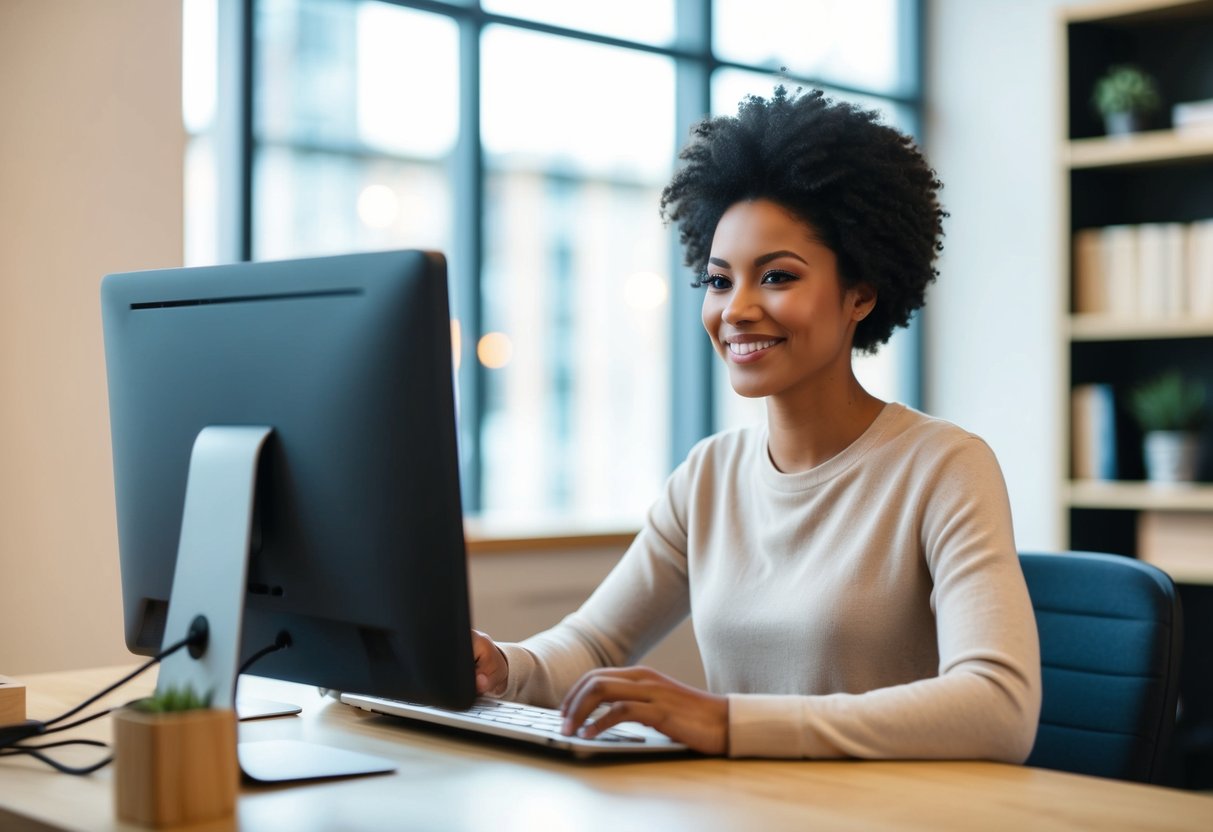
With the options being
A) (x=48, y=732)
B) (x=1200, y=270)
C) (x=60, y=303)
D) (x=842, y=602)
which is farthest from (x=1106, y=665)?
(x=1200, y=270)

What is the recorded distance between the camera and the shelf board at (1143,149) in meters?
3.37

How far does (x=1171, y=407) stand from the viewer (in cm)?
342

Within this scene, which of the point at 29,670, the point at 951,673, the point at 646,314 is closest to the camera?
the point at 951,673

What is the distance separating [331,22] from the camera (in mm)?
3244

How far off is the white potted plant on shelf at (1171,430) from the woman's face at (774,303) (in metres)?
2.02

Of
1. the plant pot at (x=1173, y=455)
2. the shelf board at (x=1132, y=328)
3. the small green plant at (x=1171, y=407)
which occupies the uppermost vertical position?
the shelf board at (x=1132, y=328)

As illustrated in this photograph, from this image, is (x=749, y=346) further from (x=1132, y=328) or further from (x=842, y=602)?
(x=1132, y=328)

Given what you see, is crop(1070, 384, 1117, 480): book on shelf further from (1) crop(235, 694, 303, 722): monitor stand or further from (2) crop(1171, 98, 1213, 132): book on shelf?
(1) crop(235, 694, 303, 722): monitor stand

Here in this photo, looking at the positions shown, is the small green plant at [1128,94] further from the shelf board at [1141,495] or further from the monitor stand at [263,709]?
the monitor stand at [263,709]

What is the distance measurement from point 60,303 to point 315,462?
1.51 metres

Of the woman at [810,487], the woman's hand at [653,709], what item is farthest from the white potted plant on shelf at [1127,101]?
the woman's hand at [653,709]

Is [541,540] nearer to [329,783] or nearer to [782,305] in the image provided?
[782,305]

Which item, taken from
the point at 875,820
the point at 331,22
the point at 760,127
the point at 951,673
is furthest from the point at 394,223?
the point at 875,820

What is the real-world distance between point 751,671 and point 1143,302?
2.23 metres
